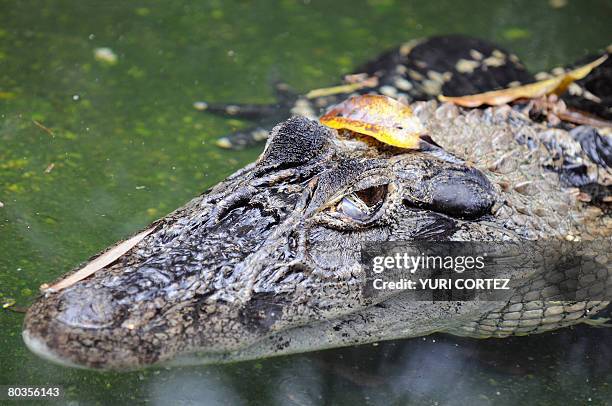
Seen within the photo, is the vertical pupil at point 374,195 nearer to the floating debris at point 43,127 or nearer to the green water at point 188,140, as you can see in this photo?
the green water at point 188,140

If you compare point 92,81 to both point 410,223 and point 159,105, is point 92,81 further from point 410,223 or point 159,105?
point 410,223

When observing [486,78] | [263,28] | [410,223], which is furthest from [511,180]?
[263,28]

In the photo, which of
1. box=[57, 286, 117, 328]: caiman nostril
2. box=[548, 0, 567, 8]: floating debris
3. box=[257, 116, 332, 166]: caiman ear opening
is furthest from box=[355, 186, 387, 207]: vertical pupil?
box=[548, 0, 567, 8]: floating debris

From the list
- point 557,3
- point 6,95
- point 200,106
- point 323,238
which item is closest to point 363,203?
point 323,238

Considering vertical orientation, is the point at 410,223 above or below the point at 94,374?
above

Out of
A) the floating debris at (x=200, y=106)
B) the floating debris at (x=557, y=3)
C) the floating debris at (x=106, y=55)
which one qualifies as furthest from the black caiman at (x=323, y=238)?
the floating debris at (x=557, y=3)

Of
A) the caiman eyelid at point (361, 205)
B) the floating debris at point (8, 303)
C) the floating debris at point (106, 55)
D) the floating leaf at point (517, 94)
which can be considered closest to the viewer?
the caiman eyelid at point (361, 205)
